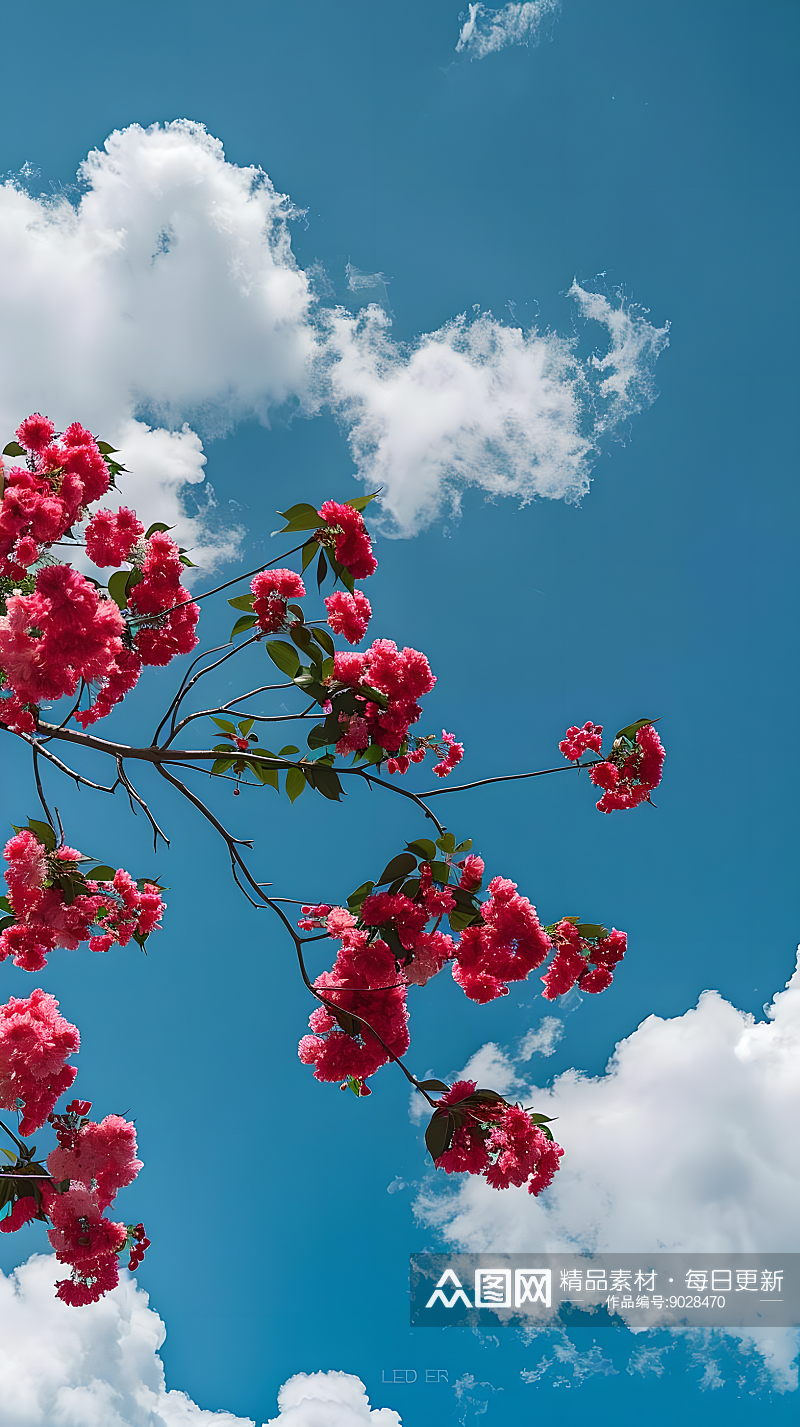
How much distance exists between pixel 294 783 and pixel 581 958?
1.94 metres

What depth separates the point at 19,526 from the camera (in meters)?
3.01

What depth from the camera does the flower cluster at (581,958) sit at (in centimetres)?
389

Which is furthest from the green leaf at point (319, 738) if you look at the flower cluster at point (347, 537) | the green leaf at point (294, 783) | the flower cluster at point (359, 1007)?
the flower cluster at point (359, 1007)

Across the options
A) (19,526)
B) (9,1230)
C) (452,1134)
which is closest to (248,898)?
(452,1134)

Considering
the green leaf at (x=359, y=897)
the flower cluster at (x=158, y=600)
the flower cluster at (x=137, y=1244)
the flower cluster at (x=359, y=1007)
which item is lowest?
the flower cluster at (x=137, y=1244)

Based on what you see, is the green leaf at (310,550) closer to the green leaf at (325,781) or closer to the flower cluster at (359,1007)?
the green leaf at (325,781)

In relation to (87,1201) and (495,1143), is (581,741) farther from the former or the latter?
(87,1201)

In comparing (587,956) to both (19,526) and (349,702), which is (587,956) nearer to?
(349,702)

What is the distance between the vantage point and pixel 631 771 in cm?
415

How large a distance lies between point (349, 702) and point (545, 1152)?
2377 millimetres

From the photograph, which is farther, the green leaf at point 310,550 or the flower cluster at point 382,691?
the green leaf at point 310,550

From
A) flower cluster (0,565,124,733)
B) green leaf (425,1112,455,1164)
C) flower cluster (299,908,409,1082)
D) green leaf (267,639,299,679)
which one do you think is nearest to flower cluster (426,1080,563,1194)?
green leaf (425,1112,455,1164)

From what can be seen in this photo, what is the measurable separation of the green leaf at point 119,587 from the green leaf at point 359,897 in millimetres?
1999

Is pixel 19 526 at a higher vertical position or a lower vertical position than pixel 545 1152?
higher
